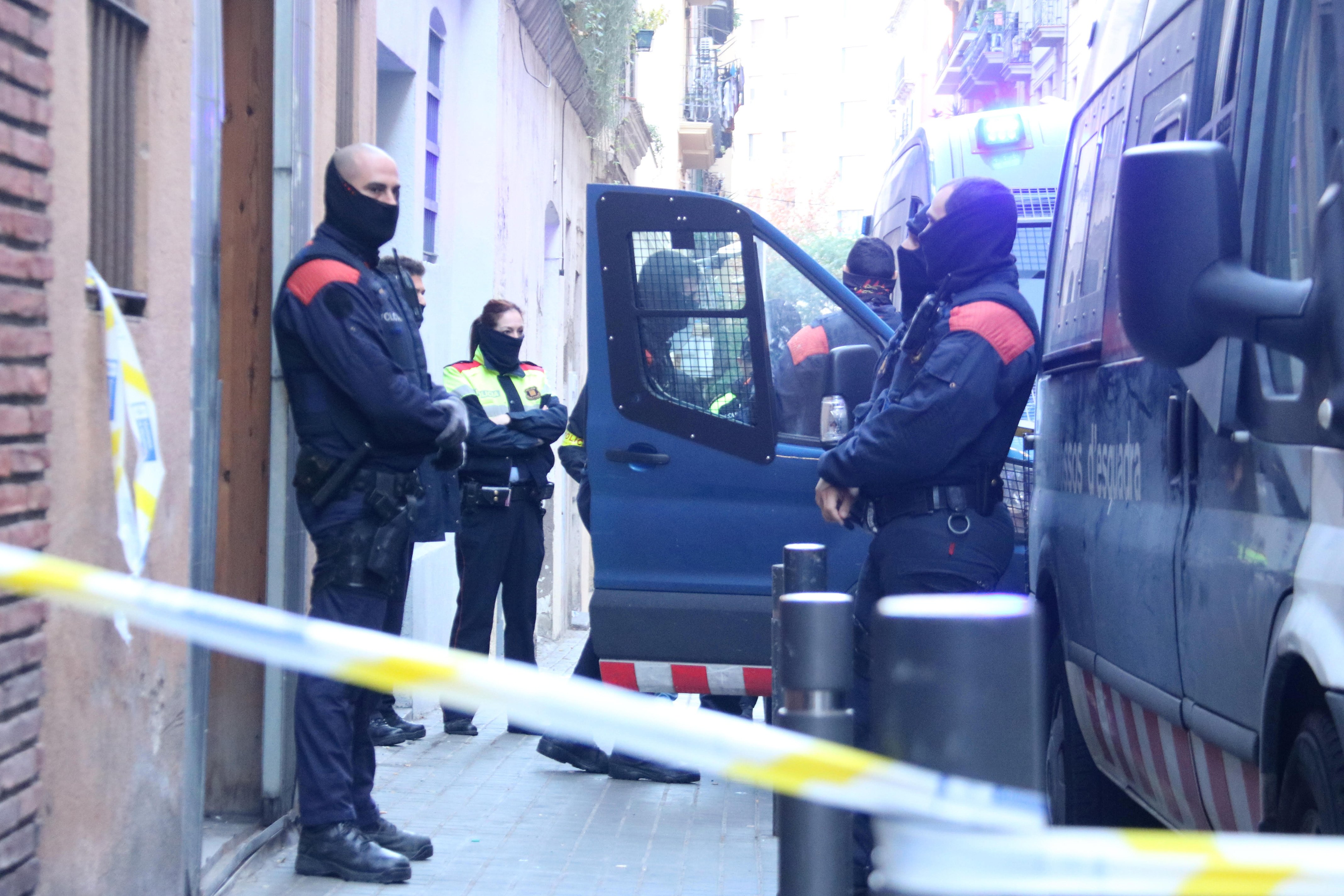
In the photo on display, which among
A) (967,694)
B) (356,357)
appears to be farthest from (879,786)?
(356,357)

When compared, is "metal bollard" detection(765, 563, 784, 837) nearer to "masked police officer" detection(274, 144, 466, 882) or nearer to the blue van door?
the blue van door

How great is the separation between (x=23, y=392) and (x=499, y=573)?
4.42 m

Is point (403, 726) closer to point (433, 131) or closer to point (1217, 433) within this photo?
point (433, 131)

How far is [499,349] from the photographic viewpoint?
24.7ft

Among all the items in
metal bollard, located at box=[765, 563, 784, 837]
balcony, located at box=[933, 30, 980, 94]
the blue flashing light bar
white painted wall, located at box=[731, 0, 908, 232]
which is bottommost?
metal bollard, located at box=[765, 563, 784, 837]

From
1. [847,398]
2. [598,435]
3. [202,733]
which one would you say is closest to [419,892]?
[202,733]

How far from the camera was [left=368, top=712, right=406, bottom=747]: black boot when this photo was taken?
281 inches

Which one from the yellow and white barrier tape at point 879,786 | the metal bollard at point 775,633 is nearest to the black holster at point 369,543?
the metal bollard at point 775,633

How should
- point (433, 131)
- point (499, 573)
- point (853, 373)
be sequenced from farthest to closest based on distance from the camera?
point (433, 131) → point (499, 573) → point (853, 373)

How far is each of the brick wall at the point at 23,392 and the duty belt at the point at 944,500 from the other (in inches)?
88.5

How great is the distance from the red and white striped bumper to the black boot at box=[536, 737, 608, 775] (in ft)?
4.68

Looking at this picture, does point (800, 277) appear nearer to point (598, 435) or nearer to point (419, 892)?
point (598, 435)

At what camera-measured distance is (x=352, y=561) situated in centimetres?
444

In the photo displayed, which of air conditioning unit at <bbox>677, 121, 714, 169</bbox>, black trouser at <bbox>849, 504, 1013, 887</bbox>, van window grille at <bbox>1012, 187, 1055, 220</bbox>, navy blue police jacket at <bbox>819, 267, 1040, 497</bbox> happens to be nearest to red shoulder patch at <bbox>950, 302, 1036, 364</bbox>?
navy blue police jacket at <bbox>819, 267, 1040, 497</bbox>
